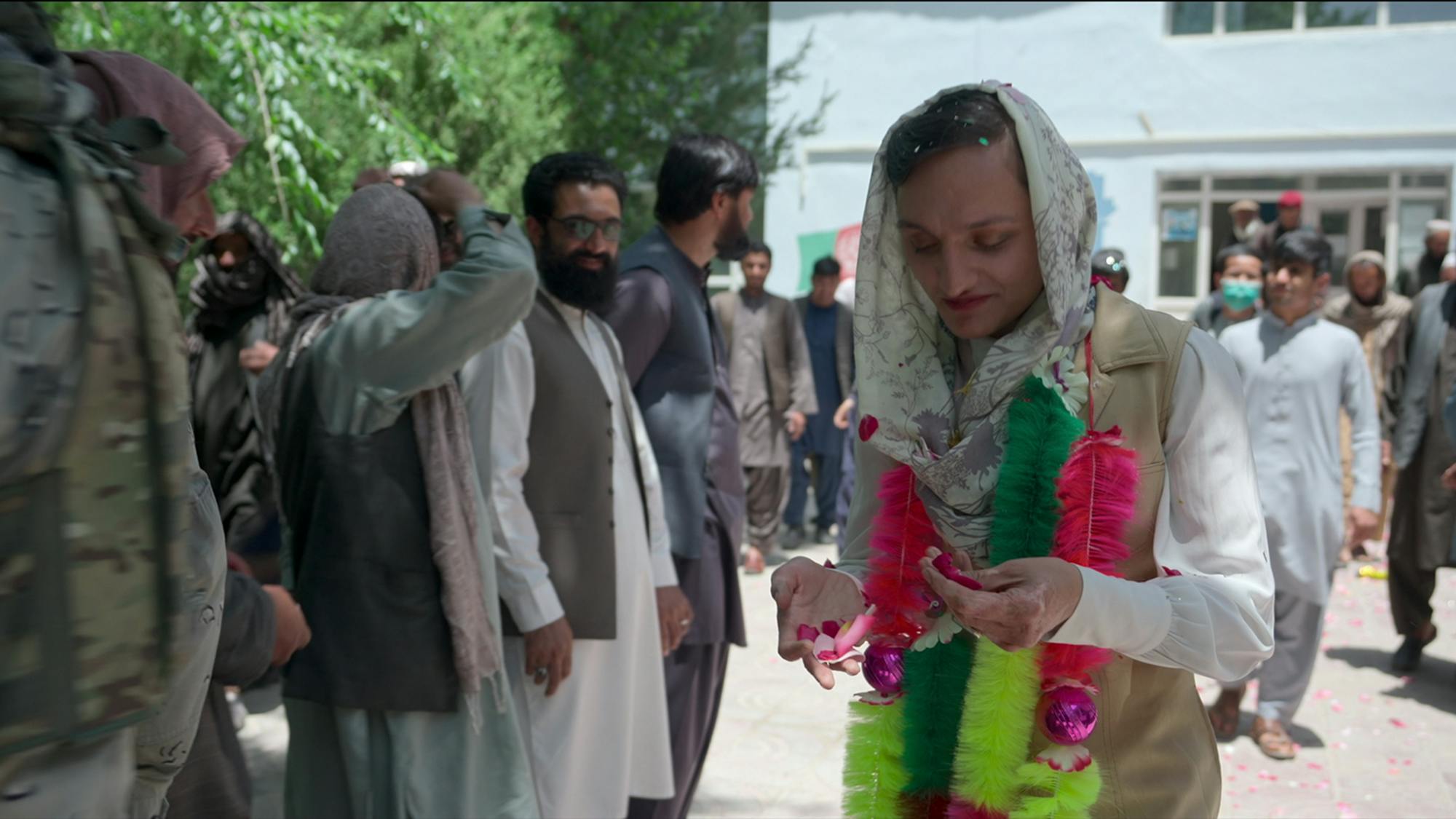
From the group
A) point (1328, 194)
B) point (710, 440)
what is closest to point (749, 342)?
point (710, 440)

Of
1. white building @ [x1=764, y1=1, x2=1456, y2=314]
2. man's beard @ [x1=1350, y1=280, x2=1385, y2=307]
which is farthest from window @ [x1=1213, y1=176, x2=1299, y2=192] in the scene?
man's beard @ [x1=1350, y1=280, x2=1385, y2=307]

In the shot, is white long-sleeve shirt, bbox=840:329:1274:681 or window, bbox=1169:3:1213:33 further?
window, bbox=1169:3:1213:33

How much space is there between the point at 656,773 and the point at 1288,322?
3447 millimetres

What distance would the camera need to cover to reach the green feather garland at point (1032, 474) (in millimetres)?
1769

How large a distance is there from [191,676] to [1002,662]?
1.12 m

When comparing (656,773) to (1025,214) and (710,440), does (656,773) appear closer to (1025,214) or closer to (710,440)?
(710,440)

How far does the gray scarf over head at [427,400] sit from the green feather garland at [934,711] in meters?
1.18

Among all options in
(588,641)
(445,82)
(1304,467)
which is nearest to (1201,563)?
(588,641)

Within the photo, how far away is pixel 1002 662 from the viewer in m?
1.84

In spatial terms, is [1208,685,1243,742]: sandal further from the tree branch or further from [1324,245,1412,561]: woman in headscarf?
the tree branch

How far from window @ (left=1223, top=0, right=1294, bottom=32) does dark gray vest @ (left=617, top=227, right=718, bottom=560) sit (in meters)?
12.3

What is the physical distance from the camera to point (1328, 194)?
540 inches

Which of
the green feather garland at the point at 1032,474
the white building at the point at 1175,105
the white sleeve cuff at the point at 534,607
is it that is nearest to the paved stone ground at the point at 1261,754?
the white sleeve cuff at the point at 534,607

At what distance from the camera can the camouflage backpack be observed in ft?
4.13
